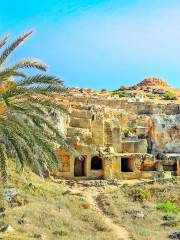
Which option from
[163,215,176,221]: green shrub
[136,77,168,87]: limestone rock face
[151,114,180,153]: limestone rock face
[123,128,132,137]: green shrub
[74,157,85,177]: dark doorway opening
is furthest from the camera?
[136,77,168,87]: limestone rock face

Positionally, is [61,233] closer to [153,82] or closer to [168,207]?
[168,207]

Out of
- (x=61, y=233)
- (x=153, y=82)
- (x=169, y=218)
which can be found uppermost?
(x=153, y=82)

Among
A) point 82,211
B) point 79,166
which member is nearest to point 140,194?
point 82,211

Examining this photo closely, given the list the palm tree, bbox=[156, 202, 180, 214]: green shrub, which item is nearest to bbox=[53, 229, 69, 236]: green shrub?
the palm tree

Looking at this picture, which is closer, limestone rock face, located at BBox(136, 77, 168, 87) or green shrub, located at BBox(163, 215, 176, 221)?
green shrub, located at BBox(163, 215, 176, 221)

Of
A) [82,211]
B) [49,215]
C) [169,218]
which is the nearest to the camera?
[49,215]

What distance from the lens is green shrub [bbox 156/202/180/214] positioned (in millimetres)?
26594

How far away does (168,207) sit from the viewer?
26906 millimetres

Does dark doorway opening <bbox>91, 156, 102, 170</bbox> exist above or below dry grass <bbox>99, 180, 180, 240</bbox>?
above

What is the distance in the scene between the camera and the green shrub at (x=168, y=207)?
26594 mm

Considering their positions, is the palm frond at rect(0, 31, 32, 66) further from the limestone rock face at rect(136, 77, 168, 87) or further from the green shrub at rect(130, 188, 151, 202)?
the limestone rock face at rect(136, 77, 168, 87)

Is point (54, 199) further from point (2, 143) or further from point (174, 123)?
point (174, 123)

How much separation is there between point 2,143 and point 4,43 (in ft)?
10.6

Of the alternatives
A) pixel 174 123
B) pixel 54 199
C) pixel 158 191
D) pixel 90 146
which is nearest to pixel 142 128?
pixel 174 123
